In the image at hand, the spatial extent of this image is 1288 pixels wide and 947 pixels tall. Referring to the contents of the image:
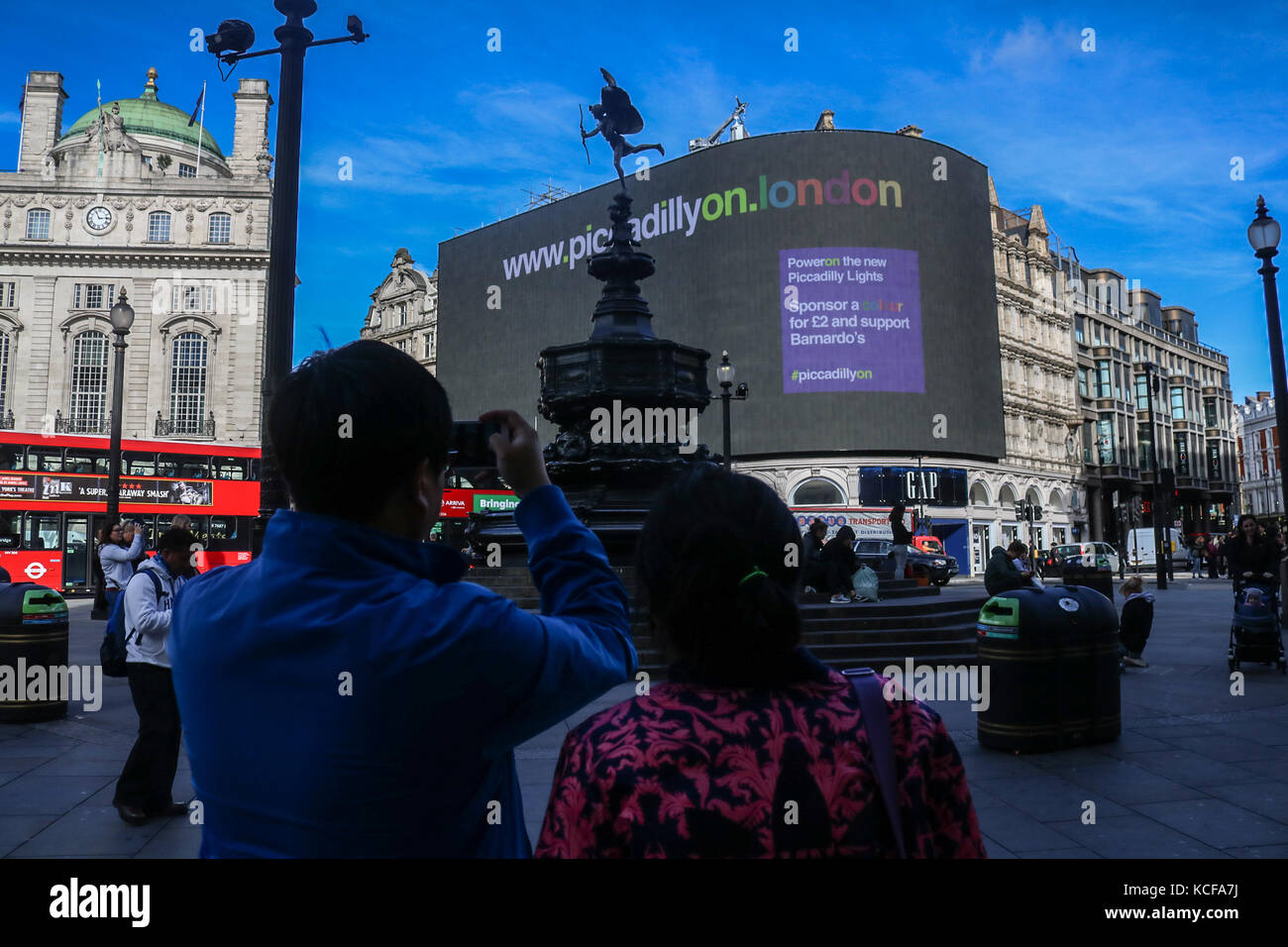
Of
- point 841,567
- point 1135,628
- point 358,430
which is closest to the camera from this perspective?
point 358,430

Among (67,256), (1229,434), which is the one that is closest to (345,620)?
(67,256)

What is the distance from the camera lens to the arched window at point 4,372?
53781 mm

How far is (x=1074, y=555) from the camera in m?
38.4

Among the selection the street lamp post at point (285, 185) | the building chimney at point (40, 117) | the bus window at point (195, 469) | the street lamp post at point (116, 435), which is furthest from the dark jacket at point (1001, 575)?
the building chimney at point (40, 117)

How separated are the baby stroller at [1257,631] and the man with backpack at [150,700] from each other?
1070cm

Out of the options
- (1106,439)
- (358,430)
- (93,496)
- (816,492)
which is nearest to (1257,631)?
(358,430)

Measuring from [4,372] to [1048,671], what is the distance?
63568 millimetres

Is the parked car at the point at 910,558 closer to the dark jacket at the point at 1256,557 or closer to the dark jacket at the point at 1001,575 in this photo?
the dark jacket at the point at 1001,575

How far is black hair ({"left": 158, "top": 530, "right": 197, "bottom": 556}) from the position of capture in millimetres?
6105

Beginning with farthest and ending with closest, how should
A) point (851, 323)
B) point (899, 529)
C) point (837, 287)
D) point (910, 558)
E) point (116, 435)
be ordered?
1. point (837, 287)
2. point (851, 323)
3. point (910, 558)
4. point (899, 529)
5. point (116, 435)

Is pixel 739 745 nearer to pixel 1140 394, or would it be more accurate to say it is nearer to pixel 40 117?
pixel 40 117

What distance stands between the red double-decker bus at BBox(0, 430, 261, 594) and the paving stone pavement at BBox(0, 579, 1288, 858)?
1599cm

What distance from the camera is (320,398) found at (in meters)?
1.53

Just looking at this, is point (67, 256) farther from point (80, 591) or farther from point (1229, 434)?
point (1229, 434)
